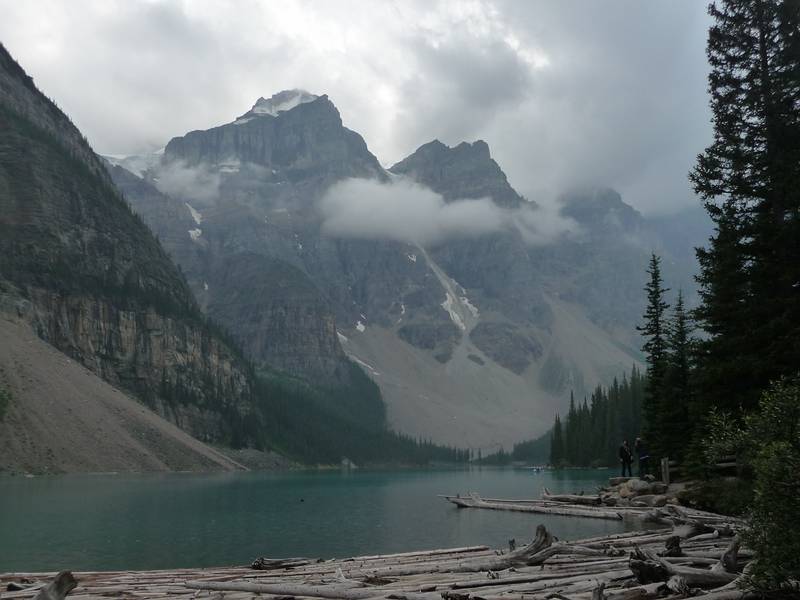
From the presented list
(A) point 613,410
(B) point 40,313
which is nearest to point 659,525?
(A) point 613,410

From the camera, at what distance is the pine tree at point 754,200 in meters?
25.7

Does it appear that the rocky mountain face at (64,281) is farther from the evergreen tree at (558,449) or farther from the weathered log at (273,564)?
the weathered log at (273,564)

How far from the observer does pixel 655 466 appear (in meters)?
53.3

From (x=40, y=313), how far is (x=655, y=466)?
154092mm

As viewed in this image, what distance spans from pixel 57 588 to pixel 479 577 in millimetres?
8754

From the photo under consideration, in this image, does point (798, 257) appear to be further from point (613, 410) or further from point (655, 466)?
point (613, 410)

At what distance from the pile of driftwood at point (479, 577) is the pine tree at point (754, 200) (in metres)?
8.07

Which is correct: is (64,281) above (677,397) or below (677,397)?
above

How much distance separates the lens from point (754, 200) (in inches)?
1097

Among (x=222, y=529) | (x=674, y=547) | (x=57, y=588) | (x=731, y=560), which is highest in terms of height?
(x=731, y=560)

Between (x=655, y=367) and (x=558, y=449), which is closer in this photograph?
(x=655, y=367)

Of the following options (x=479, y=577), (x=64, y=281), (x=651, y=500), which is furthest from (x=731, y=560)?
(x=64, y=281)

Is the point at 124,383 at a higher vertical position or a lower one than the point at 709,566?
higher

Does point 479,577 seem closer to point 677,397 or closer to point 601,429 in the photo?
point 677,397
